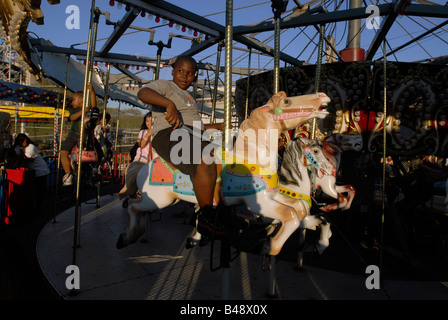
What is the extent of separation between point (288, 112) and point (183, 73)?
3.27ft

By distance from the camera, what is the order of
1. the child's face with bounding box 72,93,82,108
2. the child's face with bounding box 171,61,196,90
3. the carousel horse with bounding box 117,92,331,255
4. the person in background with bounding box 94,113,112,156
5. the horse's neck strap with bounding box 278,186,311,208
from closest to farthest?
the carousel horse with bounding box 117,92,331,255 < the child's face with bounding box 171,61,196,90 < the horse's neck strap with bounding box 278,186,311,208 < the child's face with bounding box 72,93,82,108 < the person in background with bounding box 94,113,112,156

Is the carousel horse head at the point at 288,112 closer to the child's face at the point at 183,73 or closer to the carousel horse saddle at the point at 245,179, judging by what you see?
the carousel horse saddle at the point at 245,179

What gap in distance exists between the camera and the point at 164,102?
2330 mm

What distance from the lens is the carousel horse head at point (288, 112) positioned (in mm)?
2336

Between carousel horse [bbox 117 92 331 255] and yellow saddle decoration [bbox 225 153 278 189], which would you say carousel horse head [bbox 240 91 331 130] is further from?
yellow saddle decoration [bbox 225 153 278 189]

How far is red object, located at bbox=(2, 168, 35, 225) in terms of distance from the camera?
4879 mm

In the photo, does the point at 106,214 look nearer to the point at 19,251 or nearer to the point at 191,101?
the point at 191,101

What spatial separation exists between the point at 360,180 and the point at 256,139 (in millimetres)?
4328

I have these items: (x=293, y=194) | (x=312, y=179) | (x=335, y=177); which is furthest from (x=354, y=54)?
(x=293, y=194)

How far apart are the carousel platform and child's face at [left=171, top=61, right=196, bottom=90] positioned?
5.05 ft

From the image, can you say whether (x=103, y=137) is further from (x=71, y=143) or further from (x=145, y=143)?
(x=145, y=143)

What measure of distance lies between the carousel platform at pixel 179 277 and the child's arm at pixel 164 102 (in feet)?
3.54

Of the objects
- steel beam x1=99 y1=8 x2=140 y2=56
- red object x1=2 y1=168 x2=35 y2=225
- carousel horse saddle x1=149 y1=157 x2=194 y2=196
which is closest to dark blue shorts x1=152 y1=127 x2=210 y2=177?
carousel horse saddle x1=149 y1=157 x2=194 y2=196
